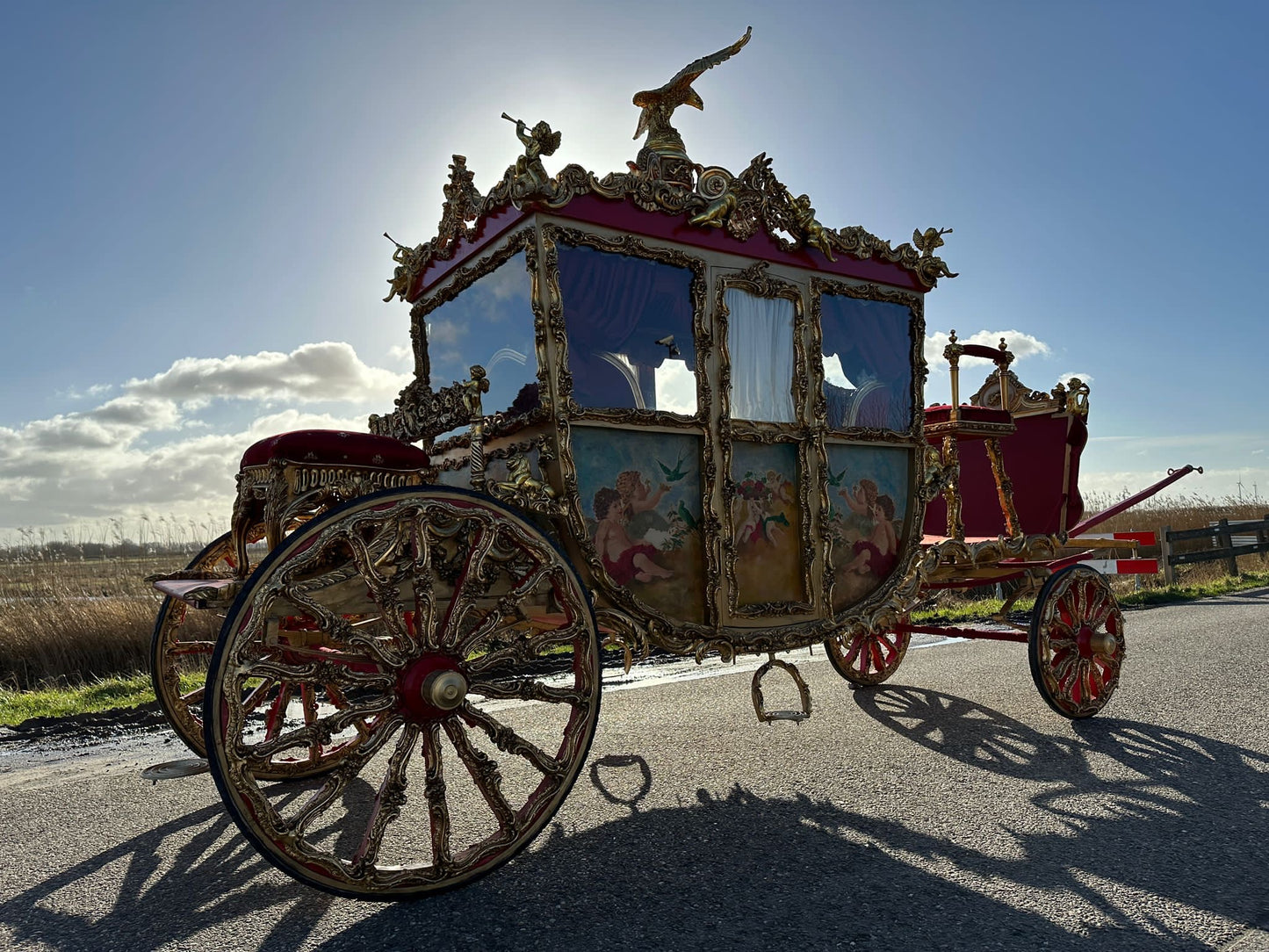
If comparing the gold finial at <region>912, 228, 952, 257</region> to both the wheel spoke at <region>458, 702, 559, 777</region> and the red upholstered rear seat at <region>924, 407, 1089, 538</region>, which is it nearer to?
the red upholstered rear seat at <region>924, 407, 1089, 538</region>

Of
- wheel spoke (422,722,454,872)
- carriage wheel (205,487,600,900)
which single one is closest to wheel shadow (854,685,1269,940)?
carriage wheel (205,487,600,900)

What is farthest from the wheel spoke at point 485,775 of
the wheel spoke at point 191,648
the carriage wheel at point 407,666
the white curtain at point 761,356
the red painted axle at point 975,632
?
the red painted axle at point 975,632

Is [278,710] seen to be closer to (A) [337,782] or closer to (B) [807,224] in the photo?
(A) [337,782]

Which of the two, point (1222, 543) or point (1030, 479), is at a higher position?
point (1030, 479)

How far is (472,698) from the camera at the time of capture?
20.1 feet

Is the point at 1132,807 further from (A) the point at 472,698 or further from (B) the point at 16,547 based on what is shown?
(B) the point at 16,547

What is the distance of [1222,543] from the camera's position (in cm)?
1329

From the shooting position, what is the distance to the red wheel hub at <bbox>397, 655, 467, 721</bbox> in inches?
108

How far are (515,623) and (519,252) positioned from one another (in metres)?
1.58

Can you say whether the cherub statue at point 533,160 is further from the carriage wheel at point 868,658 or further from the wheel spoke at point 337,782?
the carriage wheel at point 868,658

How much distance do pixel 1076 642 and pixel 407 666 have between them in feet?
13.2

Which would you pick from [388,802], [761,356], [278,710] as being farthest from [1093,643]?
[278,710]

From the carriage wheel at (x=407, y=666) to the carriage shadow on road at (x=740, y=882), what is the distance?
0.25m

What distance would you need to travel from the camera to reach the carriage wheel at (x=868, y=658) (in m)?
5.92
